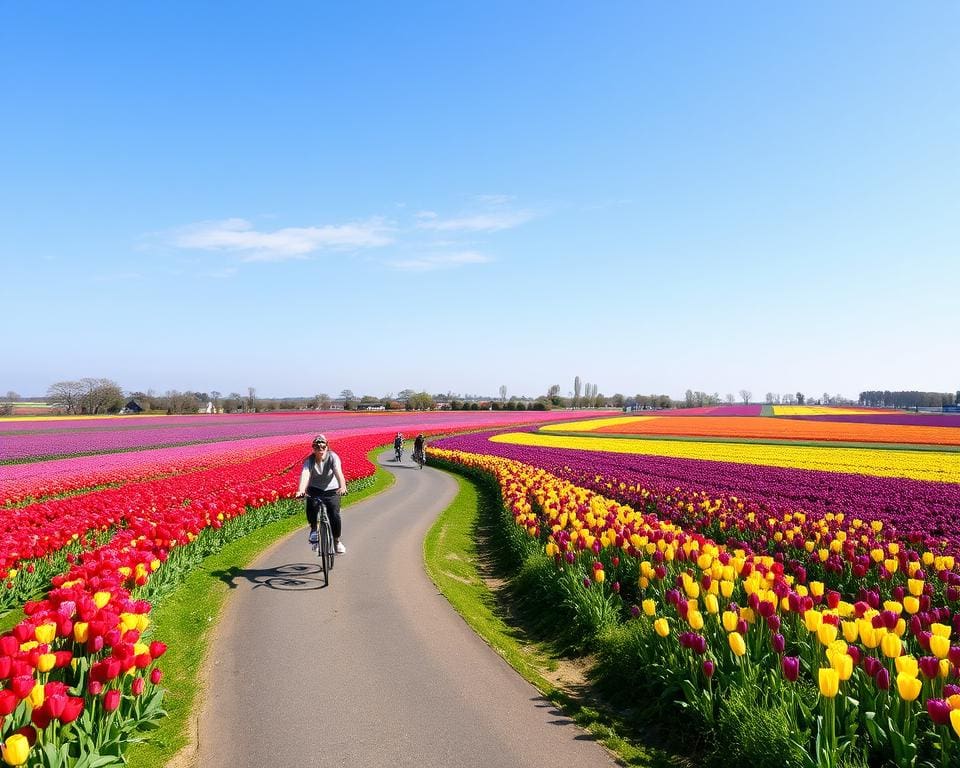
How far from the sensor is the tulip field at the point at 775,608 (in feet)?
14.6

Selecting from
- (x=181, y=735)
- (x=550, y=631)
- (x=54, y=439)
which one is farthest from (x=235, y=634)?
(x=54, y=439)

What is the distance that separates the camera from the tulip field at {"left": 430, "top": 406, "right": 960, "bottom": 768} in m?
4.44

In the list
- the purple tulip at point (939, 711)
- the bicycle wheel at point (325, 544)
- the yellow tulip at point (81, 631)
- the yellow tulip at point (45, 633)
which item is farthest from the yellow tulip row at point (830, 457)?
the yellow tulip at point (45, 633)

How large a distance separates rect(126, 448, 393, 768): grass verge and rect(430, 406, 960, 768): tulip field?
15.0 ft

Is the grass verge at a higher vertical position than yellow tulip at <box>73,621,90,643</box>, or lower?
lower

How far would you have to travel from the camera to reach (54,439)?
148 feet

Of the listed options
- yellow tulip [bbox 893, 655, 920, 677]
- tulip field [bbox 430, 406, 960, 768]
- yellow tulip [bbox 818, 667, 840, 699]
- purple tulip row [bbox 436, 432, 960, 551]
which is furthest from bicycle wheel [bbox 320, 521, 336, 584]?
purple tulip row [bbox 436, 432, 960, 551]

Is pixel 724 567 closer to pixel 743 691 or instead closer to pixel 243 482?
pixel 743 691

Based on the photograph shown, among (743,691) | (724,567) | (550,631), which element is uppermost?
(724,567)

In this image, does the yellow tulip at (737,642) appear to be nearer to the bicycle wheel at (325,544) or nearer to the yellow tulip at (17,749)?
the yellow tulip at (17,749)

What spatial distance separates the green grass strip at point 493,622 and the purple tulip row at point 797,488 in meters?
5.18

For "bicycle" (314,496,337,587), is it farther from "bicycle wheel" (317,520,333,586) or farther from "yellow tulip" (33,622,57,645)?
"yellow tulip" (33,622,57,645)

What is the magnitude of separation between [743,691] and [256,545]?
11.6 metres

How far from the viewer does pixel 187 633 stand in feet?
26.7
